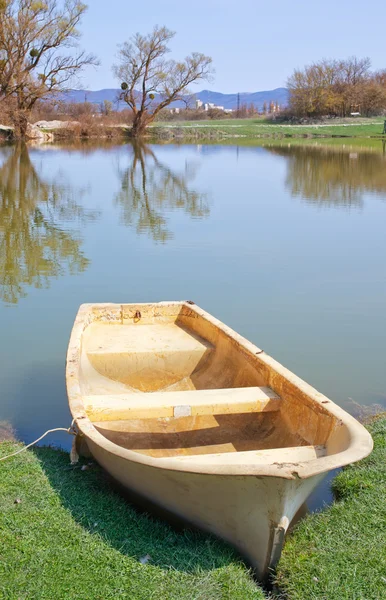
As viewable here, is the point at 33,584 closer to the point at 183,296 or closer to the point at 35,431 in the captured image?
the point at 35,431

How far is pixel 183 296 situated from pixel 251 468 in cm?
592

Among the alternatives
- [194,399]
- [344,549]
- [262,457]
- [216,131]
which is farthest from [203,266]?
[216,131]

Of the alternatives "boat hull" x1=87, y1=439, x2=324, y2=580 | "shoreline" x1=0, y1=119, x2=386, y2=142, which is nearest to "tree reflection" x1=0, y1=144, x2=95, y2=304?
"boat hull" x1=87, y1=439, x2=324, y2=580

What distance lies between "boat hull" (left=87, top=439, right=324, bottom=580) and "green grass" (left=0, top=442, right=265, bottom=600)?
0.35 ft

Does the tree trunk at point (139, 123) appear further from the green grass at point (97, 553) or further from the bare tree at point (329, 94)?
the green grass at point (97, 553)

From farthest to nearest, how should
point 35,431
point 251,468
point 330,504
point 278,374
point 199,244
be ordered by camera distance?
point 199,244
point 35,431
point 278,374
point 330,504
point 251,468

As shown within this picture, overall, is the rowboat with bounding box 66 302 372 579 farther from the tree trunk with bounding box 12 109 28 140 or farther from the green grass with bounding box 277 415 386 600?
the tree trunk with bounding box 12 109 28 140

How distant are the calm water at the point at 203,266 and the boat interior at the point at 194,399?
65 centimetres

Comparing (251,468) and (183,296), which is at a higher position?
(251,468)

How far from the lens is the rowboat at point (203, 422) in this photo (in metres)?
3.36

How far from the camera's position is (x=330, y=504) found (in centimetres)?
431

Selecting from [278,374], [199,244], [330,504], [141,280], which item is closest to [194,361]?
[278,374]

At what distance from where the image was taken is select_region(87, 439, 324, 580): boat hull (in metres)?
3.29

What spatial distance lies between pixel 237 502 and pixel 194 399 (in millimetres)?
1223
